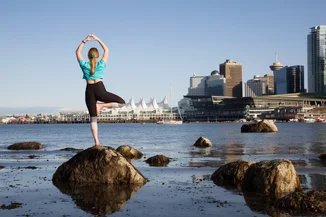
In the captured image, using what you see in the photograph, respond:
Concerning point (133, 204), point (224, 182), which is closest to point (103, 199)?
point (133, 204)

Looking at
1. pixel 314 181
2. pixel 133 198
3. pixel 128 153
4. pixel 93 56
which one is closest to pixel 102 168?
pixel 133 198

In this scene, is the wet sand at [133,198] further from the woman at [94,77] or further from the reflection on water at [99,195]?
the woman at [94,77]

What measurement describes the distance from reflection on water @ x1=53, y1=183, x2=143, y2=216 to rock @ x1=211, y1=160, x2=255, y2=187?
315 cm

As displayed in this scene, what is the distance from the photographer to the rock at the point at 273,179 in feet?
48.6

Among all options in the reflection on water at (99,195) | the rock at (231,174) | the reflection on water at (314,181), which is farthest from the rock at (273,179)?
the reflection on water at (99,195)

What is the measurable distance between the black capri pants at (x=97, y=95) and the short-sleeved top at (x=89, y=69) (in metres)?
0.23

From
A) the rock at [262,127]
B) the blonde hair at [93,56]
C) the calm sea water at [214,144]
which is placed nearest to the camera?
the blonde hair at [93,56]

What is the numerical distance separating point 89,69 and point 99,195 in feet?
13.2

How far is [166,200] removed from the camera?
13383mm

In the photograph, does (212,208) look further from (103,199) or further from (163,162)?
(163,162)

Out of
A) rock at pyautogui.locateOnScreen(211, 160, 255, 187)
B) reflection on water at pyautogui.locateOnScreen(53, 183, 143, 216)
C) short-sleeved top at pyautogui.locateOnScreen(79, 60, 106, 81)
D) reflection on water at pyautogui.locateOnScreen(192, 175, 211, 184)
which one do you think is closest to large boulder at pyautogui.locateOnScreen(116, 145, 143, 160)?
reflection on water at pyautogui.locateOnScreen(192, 175, 211, 184)

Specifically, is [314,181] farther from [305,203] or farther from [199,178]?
[305,203]

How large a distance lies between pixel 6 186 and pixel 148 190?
466cm

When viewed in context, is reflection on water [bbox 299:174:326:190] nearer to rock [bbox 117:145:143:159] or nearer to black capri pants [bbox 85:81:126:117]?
black capri pants [bbox 85:81:126:117]
